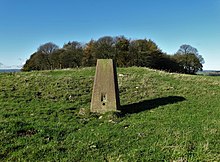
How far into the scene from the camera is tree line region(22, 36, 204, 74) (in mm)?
65625

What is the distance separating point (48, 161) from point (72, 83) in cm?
1540

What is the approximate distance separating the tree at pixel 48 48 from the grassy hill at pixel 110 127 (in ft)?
190

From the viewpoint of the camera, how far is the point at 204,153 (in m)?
7.34

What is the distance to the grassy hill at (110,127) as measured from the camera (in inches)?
291

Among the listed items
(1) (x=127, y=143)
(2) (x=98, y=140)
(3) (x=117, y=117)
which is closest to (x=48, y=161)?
(2) (x=98, y=140)

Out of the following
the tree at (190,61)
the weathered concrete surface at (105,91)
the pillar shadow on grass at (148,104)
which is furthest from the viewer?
the tree at (190,61)

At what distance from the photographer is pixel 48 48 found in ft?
252

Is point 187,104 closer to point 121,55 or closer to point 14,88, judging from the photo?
point 14,88

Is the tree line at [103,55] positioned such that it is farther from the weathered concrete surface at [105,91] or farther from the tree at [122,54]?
the weathered concrete surface at [105,91]

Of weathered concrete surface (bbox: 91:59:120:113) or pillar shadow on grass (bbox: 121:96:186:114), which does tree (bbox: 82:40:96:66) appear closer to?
pillar shadow on grass (bbox: 121:96:186:114)

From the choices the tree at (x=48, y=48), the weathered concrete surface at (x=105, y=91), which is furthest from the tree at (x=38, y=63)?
the weathered concrete surface at (x=105, y=91)

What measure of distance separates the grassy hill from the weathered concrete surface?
716mm

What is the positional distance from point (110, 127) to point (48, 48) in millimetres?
70133

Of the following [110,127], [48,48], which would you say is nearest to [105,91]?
[110,127]
